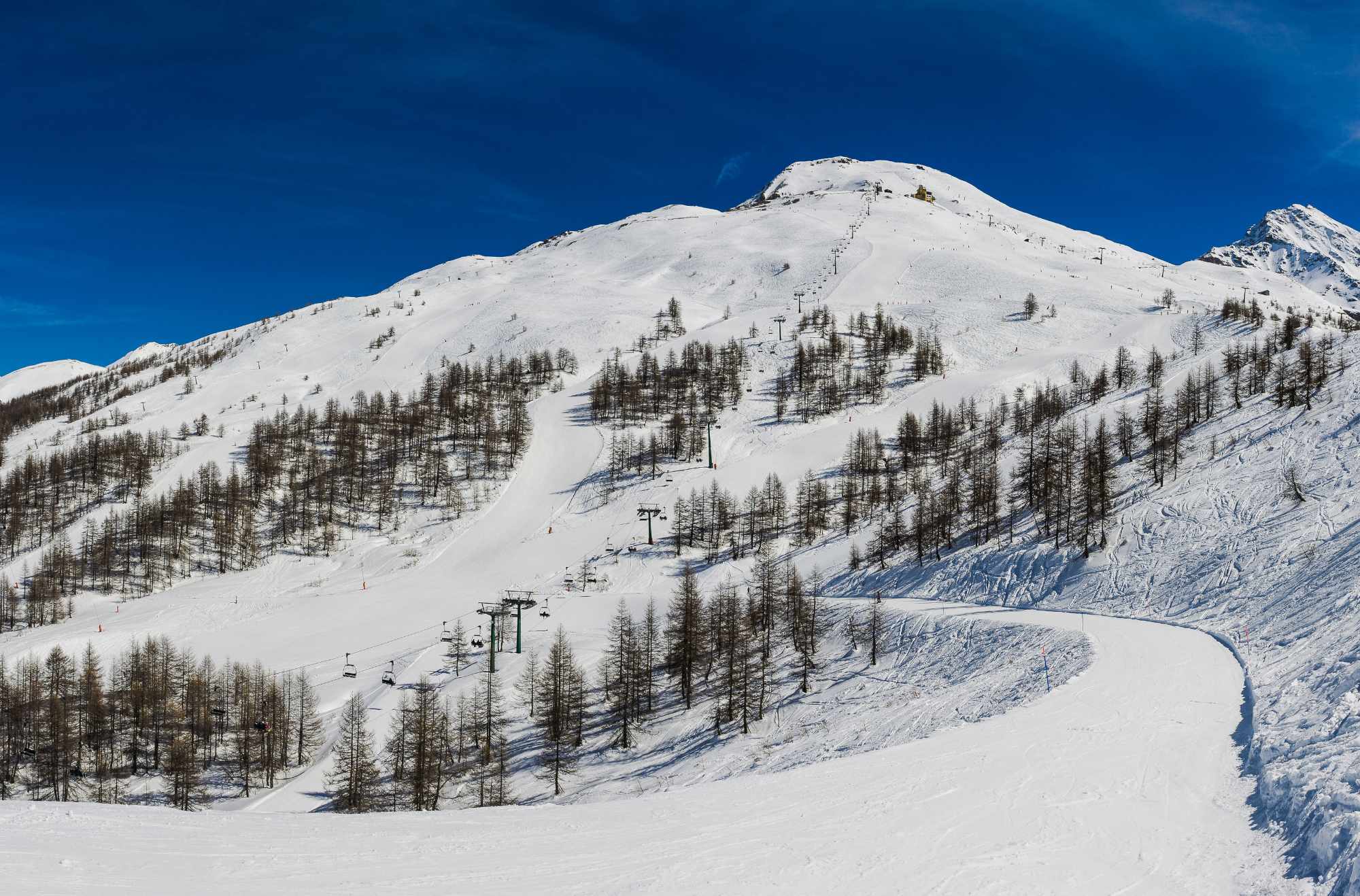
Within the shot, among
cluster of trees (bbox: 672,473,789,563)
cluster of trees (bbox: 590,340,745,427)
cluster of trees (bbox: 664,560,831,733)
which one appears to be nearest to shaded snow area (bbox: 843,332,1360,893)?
cluster of trees (bbox: 664,560,831,733)

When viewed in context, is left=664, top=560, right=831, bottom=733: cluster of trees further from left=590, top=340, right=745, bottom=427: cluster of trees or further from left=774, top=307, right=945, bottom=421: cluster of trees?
left=774, top=307, right=945, bottom=421: cluster of trees

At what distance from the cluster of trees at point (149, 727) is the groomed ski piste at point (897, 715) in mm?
4030

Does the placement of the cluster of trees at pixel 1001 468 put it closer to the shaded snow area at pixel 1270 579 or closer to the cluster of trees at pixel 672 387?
the shaded snow area at pixel 1270 579

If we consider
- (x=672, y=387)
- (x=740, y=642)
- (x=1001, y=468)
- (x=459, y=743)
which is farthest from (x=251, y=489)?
(x=1001, y=468)

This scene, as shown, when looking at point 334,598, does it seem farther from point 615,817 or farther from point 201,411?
point 201,411

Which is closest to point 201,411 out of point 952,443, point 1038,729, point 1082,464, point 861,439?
point 861,439

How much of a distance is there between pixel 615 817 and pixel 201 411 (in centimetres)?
21924

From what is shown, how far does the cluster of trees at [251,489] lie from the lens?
110000mm

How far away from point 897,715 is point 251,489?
12338cm

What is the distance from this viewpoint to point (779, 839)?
50.2ft

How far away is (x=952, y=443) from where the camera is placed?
4916 inches

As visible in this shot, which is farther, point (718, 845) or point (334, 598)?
point (334, 598)

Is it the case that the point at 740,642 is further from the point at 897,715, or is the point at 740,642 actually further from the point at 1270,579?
the point at 1270,579

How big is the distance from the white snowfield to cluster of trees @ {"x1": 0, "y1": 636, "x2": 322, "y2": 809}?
187ft
